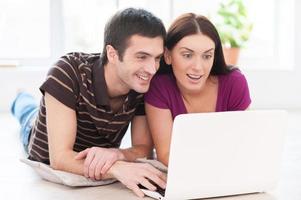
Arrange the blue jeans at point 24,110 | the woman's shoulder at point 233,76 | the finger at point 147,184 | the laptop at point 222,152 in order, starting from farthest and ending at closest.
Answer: the blue jeans at point 24,110 < the woman's shoulder at point 233,76 < the finger at point 147,184 < the laptop at point 222,152

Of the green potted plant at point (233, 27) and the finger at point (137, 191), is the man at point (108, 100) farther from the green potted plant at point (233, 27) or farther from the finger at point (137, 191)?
the green potted plant at point (233, 27)

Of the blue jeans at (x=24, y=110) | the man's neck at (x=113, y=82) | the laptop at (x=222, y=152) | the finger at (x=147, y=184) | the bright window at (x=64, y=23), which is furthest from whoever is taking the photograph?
the bright window at (x=64, y=23)

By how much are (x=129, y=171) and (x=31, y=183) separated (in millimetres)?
345

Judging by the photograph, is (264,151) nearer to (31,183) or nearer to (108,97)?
(108,97)

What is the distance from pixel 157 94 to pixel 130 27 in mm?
238

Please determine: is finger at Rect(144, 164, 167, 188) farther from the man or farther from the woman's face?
the woman's face

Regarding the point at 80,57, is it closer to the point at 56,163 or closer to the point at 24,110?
the point at 56,163

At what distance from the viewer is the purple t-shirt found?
5.05 feet

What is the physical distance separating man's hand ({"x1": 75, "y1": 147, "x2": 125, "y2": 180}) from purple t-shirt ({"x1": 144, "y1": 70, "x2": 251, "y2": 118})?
284mm

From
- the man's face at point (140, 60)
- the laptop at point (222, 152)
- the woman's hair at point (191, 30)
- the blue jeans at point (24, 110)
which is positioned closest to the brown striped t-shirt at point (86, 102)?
the man's face at point (140, 60)

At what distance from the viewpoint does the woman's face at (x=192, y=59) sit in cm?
147

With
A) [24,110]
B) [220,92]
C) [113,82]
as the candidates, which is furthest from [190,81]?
[24,110]

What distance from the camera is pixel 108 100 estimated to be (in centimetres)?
146

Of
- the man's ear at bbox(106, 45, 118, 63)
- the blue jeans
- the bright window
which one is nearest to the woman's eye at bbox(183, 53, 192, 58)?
the man's ear at bbox(106, 45, 118, 63)
